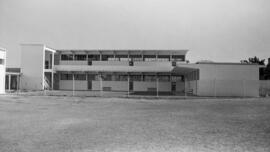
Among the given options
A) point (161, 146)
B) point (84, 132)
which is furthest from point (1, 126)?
point (161, 146)

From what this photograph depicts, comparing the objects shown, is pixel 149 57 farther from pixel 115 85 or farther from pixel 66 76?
pixel 66 76

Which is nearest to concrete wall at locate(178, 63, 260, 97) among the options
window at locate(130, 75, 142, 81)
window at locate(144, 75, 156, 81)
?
window at locate(144, 75, 156, 81)

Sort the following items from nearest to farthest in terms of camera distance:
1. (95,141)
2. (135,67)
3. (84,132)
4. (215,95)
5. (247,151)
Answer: (247,151) < (95,141) < (84,132) < (215,95) < (135,67)

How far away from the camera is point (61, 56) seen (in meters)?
44.0

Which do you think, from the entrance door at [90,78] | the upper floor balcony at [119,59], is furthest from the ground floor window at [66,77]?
the entrance door at [90,78]

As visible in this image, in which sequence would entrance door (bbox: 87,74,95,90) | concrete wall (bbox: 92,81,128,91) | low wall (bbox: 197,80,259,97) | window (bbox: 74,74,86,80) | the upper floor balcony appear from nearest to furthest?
low wall (bbox: 197,80,259,97), concrete wall (bbox: 92,81,128,91), the upper floor balcony, entrance door (bbox: 87,74,95,90), window (bbox: 74,74,86,80)

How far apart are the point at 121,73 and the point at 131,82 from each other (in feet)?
7.30

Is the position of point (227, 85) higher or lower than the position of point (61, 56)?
lower

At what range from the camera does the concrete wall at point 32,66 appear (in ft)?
127

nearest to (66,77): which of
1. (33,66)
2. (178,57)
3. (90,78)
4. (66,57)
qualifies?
(66,57)

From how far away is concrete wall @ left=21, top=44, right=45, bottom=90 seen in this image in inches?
1521

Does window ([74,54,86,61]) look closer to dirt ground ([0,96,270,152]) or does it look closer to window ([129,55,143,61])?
window ([129,55,143,61])

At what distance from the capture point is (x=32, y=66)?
127 feet

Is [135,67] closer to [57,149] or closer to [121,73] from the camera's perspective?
[121,73]
